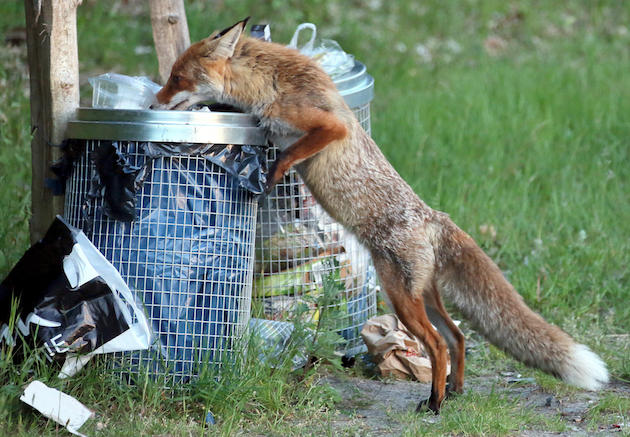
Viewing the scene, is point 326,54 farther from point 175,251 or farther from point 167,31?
point 175,251

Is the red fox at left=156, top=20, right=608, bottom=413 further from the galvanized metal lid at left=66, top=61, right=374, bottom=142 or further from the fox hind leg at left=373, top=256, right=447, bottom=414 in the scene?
the galvanized metal lid at left=66, top=61, right=374, bottom=142

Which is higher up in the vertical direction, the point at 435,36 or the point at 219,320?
the point at 435,36

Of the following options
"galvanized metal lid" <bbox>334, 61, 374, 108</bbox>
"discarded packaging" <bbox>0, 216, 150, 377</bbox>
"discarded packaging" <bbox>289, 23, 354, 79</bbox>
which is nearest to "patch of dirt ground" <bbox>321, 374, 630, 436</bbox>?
"discarded packaging" <bbox>0, 216, 150, 377</bbox>

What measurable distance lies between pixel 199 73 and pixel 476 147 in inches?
165

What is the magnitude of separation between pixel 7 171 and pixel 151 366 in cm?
280

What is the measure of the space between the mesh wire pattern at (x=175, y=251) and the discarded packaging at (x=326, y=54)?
130 cm

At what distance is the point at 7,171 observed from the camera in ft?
19.2

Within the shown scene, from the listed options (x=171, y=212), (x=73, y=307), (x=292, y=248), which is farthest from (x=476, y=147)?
(x=73, y=307)

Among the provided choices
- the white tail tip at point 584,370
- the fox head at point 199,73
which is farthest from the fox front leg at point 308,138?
the white tail tip at point 584,370

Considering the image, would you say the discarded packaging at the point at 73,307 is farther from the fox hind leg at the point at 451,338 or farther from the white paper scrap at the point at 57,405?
the fox hind leg at the point at 451,338

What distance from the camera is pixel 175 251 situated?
376cm

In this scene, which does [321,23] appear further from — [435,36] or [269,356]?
[269,356]

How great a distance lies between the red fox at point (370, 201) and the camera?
3.95 m

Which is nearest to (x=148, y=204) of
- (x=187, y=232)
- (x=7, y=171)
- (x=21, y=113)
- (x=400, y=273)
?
(x=187, y=232)
